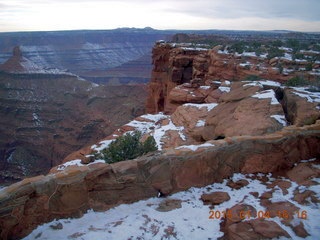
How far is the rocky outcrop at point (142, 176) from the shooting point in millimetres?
4520

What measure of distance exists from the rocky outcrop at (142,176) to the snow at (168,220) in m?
0.16

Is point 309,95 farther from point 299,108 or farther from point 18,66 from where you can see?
point 18,66

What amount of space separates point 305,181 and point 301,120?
264cm

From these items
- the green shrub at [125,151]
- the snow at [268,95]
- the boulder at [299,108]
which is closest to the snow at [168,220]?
the boulder at [299,108]

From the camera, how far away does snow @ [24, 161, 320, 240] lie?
449 centimetres

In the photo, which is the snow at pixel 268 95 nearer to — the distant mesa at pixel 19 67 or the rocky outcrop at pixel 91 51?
the distant mesa at pixel 19 67

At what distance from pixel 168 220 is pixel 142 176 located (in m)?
0.91

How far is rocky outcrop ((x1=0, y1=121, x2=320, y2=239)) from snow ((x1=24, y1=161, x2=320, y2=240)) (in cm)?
16

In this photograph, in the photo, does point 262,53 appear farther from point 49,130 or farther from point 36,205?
point 49,130

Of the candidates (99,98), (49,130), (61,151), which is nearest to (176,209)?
(61,151)

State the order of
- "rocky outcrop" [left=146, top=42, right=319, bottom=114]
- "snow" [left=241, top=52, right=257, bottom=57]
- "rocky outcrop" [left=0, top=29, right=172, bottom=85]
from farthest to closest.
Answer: "rocky outcrop" [left=0, top=29, right=172, bottom=85], "snow" [left=241, top=52, right=257, bottom=57], "rocky outcrop" [left=146, top=42, right=319, bottom=114]

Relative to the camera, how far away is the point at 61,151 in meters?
37.8

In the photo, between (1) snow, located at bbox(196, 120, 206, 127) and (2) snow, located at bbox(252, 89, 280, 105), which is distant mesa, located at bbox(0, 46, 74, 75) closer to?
(1) snow, located at bbox(196, 120, 206, 127)
